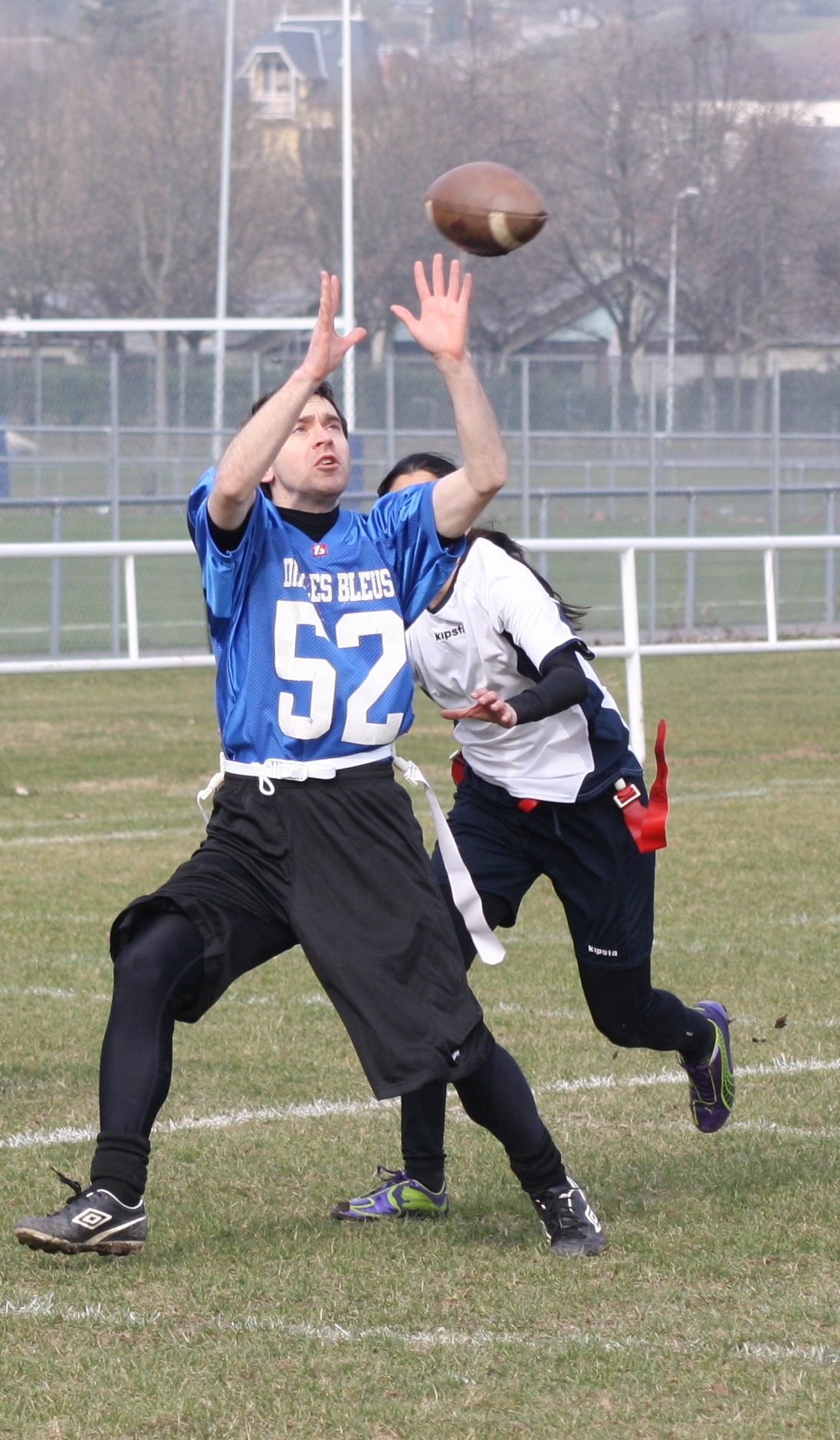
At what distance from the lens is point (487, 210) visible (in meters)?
5.17

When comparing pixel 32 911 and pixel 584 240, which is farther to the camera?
pixel 584 240

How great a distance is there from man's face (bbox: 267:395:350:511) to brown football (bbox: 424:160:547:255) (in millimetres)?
972

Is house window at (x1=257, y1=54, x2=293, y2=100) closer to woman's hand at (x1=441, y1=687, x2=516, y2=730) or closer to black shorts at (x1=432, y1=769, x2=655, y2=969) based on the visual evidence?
black shorts at (x1=432, y1=769, x2=655, y2=969)

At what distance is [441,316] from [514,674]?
115 centimetres

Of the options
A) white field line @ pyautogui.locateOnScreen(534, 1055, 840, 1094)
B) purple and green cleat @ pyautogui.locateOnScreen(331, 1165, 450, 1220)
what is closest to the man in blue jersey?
purple and green cleat @ pyautogui.locateOnScreen(331, 1165, 450, 1220)

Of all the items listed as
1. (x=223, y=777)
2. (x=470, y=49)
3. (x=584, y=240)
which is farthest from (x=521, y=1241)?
(x=470, y=49)

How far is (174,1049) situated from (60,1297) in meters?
2.17

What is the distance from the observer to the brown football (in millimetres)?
5164

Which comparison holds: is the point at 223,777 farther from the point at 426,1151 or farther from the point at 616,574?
the point at 616,574

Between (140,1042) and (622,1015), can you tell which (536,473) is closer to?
(622,1015)

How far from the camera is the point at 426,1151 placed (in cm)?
479

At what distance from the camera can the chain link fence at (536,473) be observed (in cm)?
2250

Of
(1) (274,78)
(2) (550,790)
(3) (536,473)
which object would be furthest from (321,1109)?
(1) (274,78)

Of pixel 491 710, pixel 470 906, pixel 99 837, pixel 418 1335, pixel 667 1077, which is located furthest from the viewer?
pixel 99 837
